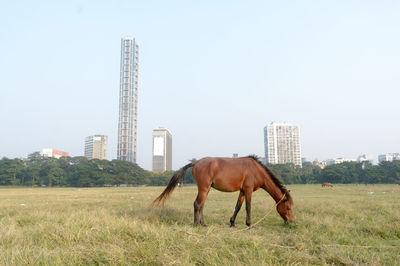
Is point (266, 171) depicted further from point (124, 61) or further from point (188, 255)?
point (124, 61)

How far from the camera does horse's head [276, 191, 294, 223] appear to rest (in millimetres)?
7662

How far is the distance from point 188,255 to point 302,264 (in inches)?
64.4

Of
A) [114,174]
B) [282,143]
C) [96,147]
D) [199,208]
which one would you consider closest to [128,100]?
[114,174]

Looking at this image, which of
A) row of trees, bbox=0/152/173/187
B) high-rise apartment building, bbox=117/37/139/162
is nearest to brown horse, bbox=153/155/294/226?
row of trees, bbox=0/152/173/187

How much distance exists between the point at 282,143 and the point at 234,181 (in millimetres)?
169148

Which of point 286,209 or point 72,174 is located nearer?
point 286,209

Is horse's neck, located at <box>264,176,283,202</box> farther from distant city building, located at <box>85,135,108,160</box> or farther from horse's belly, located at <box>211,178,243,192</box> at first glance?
distant city building, located at <box>85,135,108,160</box>

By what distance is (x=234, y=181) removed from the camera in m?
7.41

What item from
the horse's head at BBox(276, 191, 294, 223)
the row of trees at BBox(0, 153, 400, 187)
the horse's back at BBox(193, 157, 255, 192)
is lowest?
the row of trees at BBox(0, 153, 400, 187)

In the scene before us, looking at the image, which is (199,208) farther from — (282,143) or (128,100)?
(282,143)

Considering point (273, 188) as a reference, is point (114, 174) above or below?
below

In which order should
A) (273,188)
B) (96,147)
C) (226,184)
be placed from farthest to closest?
(96,147) → (273,188) → (226,184)

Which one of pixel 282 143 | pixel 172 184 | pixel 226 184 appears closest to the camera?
pixel 226 184

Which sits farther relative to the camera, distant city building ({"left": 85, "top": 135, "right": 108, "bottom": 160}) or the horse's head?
distant city building ({"left": 85, "top": 135, "right": 108, "bottom": 160})
